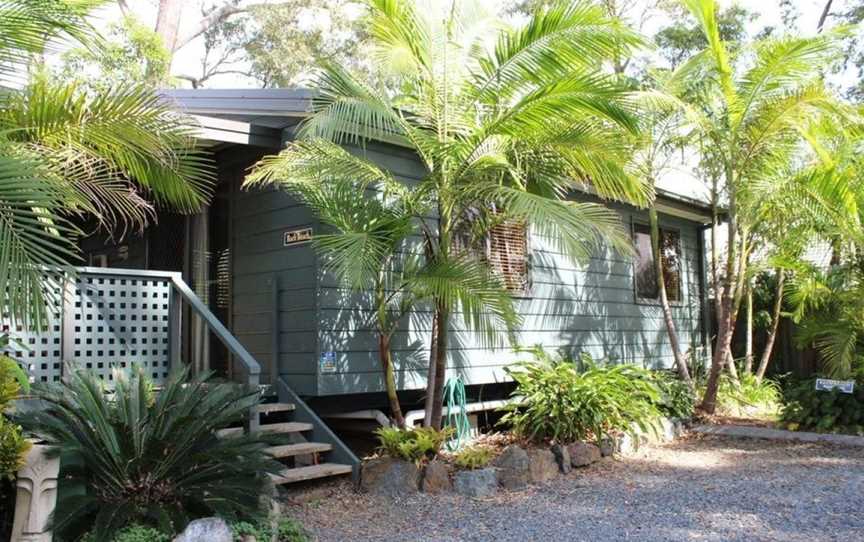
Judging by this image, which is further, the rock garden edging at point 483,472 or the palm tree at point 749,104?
the palm tree at point 749,104

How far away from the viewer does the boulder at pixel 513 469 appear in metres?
6.29

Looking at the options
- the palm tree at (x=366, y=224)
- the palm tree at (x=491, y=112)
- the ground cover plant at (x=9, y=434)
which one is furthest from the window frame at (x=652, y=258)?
the ground cover plant at (x=9, y=434)

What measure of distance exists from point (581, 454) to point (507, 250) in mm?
2527

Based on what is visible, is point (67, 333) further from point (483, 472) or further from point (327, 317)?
point (483, 472)

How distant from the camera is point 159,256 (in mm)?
7898

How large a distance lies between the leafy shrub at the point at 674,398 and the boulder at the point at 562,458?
2188mm

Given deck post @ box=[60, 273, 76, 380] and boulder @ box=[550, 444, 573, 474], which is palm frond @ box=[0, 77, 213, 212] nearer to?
deck post @ box=[60, 273, 76, 380]

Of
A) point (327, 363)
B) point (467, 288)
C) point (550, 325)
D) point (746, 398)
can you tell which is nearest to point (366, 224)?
point (467, 288)

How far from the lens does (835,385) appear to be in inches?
332

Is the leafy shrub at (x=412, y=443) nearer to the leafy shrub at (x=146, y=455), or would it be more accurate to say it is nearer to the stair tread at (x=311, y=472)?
the stair tread at (x=311, y=472)

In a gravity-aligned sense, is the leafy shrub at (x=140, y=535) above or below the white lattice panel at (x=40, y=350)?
below

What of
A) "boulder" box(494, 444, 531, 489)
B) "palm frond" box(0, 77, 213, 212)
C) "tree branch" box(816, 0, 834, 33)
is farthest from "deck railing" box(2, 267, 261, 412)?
"tree branch" box(816, 0, 834, 33)

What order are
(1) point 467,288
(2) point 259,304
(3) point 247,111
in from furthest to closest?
(2) point 259,304
(3) point 247,111
(1) point 467,288

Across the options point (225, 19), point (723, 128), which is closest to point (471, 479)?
point (723, 128)
